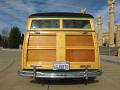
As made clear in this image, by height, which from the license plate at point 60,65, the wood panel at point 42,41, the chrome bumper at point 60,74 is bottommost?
the chrome bumper at point 60,74

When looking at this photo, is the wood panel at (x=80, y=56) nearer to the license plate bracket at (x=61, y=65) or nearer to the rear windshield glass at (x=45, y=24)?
the license plate bracket at (x=61, y=65)

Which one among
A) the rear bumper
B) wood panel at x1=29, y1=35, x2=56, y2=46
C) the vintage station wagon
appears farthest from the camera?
wood panel at x1=29, y1=35, x2=56, y2=46

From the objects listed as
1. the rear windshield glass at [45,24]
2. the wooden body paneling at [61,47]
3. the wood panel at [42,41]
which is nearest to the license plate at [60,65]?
the wooden body paneling at [61,47]

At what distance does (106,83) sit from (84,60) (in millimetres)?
1516

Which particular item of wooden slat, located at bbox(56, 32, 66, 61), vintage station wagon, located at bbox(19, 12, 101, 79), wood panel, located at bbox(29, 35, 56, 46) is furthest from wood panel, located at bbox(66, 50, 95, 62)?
wood panel, located at bbox(29, 35, 56, 46)

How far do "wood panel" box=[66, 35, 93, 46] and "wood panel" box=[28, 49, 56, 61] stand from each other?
25.4 inches

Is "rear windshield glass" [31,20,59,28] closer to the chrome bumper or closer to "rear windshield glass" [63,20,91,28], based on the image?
"rear windshield glass" [63,20,91,28]

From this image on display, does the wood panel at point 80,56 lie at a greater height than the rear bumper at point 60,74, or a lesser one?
greater

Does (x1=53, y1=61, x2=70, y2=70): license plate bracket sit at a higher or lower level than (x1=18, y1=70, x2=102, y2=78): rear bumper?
higher

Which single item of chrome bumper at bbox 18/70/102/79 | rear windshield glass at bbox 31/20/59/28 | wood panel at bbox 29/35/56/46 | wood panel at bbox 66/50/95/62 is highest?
rear windshield glass at bbox 31/20/59/28

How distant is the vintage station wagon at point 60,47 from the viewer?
11555mm

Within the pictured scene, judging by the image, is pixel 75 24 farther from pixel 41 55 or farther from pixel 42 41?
pixel 41 55

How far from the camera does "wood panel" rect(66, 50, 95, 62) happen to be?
11781 millimetres

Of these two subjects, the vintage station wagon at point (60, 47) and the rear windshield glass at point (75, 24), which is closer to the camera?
the vintage station wagon at point (60, 47)
